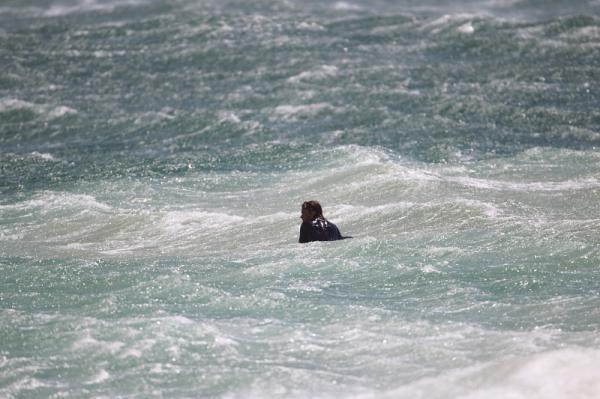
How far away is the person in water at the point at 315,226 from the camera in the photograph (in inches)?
585

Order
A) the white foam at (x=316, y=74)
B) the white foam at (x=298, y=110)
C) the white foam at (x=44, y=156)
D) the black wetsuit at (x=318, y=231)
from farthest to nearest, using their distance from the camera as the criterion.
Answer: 1. the white foam at (x=316, y=74)
2. the white foam at (x=298, y=110)
3. the white foam at (x=44, y=156)
4. the black wetsuit at (x=318, y=231)

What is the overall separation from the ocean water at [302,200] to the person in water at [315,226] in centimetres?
21

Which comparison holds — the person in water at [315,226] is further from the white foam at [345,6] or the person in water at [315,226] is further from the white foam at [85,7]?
the white foam at [85,7]

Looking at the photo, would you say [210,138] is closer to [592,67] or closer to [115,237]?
[115,237]

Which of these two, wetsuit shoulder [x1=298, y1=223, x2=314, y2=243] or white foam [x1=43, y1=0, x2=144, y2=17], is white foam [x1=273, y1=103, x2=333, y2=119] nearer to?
wetsuit shoulder [x1=298, y1=223, x2=314, y2=243]

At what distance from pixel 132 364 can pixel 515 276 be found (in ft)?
15.5

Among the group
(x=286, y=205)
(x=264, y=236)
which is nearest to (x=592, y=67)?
(x=286, y=205)

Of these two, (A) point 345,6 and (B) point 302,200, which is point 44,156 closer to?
(B) point 302,200

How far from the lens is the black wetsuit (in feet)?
49.0

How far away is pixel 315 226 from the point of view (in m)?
14.9

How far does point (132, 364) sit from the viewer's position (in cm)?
1077

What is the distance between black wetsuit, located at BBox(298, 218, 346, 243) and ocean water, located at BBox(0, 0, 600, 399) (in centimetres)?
19

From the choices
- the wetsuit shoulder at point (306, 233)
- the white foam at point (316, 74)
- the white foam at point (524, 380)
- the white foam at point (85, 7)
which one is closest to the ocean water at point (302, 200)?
the white foam at point (524, 380)

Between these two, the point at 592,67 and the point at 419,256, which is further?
the point at 592,67
